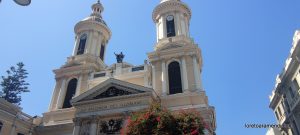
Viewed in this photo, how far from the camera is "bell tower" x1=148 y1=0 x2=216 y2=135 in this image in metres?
26.2

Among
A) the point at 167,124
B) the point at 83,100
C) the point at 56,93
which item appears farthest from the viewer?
the point at 56,93

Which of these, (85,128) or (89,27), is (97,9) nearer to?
(89,27)

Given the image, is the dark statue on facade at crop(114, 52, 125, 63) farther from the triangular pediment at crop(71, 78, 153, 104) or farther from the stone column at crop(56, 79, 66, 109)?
the triangular pediment at crop(71, 78, 153, 104)

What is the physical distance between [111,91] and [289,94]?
17773mm

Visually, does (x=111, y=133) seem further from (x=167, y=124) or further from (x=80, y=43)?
(x=80, y=43)

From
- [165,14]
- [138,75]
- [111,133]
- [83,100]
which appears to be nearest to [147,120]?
[111,133]

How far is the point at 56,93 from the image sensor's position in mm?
31734

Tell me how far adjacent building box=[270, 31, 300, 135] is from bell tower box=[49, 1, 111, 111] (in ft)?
66.1

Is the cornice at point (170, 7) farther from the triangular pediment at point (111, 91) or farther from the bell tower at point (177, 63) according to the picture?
the triangular pediment at point (111, 91)

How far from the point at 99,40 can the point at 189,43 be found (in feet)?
41.2

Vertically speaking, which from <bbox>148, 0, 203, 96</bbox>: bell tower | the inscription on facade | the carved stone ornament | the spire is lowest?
the carved stone ornament

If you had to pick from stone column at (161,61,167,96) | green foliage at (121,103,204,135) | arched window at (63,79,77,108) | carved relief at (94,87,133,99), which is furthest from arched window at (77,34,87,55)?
green foliage at (121,103,204,135)

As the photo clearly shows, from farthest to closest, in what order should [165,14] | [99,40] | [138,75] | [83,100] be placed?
[99,40] → [165,14] → [138,75] → [83,100]

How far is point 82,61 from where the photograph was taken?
33.5m
